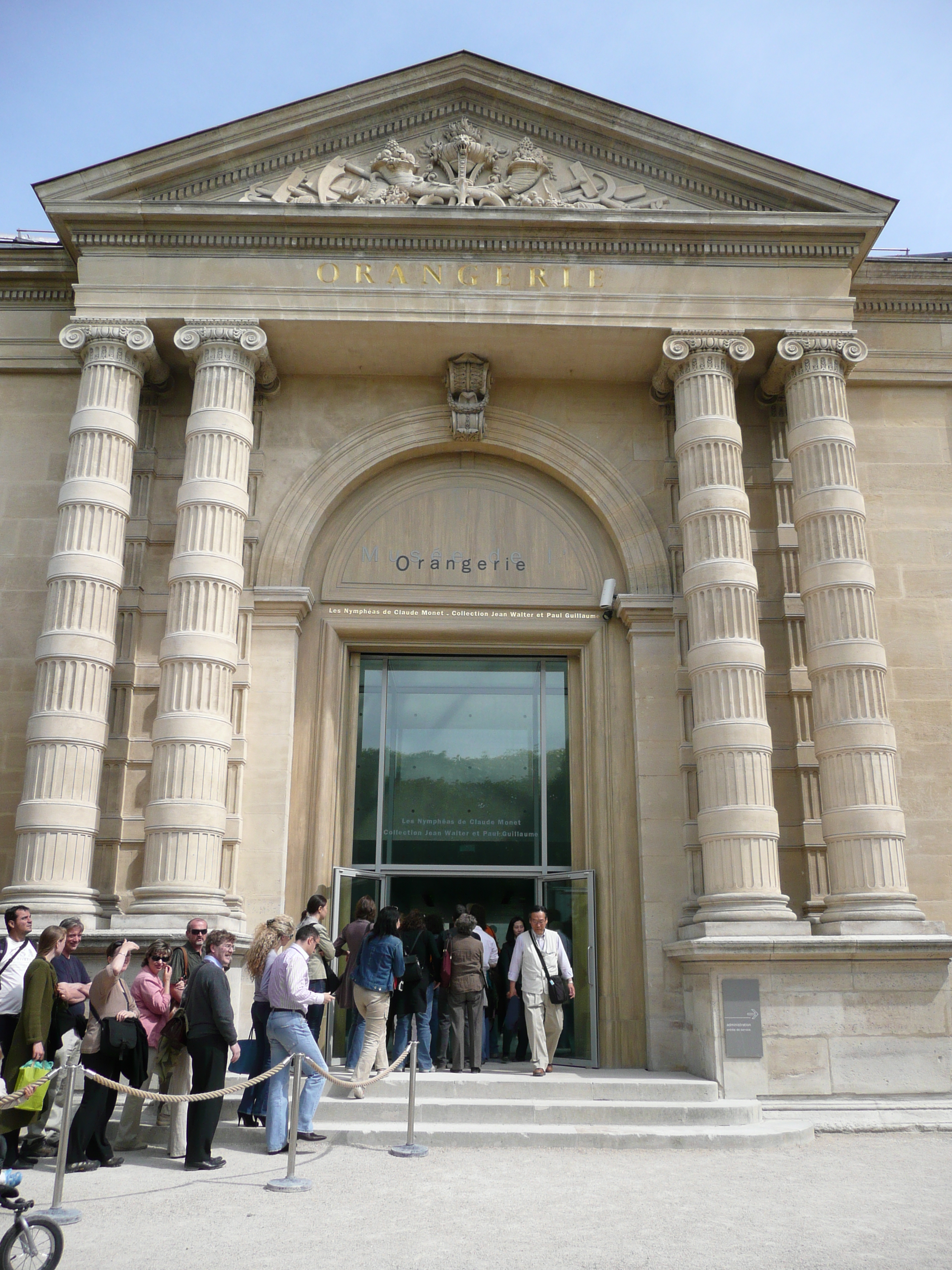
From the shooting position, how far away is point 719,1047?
42.4 ft

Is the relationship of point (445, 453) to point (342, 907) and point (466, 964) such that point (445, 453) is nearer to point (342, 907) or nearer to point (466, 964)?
point (342, 907)

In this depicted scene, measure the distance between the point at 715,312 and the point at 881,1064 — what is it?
10757mm

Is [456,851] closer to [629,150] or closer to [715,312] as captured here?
[715,312]

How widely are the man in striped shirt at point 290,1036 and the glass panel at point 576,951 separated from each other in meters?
5.71

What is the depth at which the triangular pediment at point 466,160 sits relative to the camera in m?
16.6

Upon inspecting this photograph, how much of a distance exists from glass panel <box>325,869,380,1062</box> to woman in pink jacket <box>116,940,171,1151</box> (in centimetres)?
501

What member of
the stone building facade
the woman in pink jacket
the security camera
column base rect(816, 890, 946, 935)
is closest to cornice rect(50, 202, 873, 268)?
the stone building facade

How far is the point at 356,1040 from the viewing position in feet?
41.3

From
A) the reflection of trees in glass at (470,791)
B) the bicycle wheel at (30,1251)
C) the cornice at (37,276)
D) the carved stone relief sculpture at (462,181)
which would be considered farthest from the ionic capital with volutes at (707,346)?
the bicycle wheel at (30,1251)

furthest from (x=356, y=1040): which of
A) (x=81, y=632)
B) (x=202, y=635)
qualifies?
(x=81, y=632)

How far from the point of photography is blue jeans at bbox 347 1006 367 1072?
12.4 m

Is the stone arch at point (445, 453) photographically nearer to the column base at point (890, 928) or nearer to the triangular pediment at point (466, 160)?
the triangular pediment at point (466, 160)

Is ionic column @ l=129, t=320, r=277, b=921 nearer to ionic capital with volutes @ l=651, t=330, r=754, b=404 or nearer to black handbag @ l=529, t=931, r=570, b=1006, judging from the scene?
black handbag @ l=529, t=931, r=570, b=1006

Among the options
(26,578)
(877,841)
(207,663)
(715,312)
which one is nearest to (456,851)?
(207,663)
